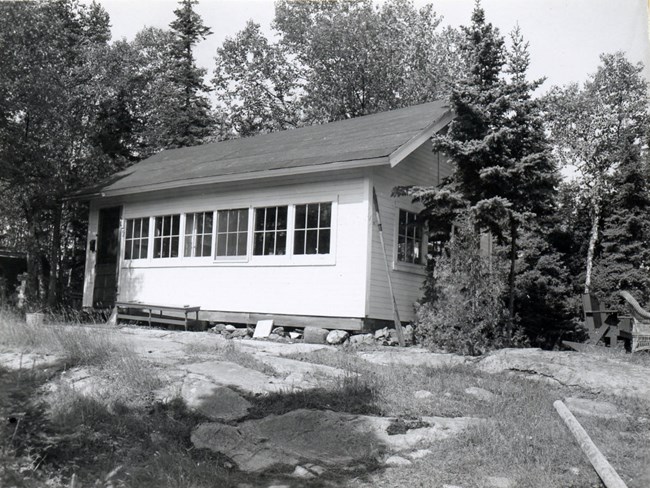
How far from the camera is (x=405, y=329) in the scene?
12.1 meters

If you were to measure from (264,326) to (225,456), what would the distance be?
24.4ft

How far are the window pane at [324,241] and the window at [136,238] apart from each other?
5164mm

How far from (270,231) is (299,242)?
2.65 ft

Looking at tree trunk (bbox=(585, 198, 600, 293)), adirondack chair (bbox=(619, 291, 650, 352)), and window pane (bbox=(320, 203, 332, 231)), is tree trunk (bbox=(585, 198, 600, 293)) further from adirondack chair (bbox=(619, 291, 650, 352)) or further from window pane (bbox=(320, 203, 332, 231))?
window pane (bbox=(320, 203, 332, 231))

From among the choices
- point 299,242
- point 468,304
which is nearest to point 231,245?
point 299,242

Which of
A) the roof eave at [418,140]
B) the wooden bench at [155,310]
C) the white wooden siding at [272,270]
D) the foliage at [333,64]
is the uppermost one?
the foliage at [333,64]

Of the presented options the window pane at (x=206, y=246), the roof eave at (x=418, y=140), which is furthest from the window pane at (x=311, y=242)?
the window pane at (x=206, y=246)

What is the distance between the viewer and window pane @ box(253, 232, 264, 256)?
43.5 ft

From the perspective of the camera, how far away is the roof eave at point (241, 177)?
1145 centimetres

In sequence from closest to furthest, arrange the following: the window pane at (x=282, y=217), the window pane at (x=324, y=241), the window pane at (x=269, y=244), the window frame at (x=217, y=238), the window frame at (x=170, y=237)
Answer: the window pane at (x=324, y=241)
the window pane at (x=282, y=217)
the window pane at (x=269, y=244)
the window frame at (x=217, y=238)
the window frame at (x=170, y=237)

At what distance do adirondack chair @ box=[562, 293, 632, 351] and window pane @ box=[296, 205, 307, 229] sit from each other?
5189mm

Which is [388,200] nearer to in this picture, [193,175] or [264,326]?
[264,326]

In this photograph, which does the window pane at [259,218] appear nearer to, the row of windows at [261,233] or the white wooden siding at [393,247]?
the row of windows at [261,233]

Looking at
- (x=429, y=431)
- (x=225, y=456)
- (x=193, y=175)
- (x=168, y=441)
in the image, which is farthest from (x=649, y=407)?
(x=193, y=175)
